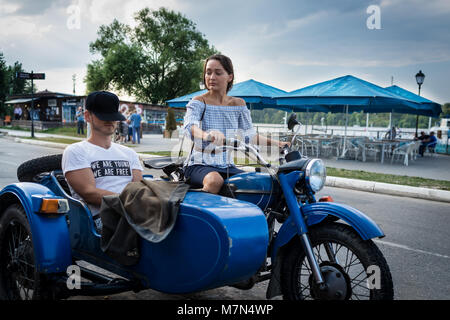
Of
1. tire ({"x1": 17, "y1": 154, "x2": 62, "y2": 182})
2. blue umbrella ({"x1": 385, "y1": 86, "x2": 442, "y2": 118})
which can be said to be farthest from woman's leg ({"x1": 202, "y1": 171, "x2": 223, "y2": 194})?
blue umbrella ({"x1": 385, "y1": 86, "x2": 442, "y2": 118})

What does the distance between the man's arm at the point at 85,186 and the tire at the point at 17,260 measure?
1.17 feet

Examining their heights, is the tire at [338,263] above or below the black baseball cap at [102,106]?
below

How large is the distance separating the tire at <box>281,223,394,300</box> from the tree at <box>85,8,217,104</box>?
154ft

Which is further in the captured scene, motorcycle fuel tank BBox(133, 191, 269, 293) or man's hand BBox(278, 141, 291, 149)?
man's hand BBox(278, 141, 291, 149)

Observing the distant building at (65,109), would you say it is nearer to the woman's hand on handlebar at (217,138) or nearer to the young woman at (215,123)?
the young woman at (215,123)

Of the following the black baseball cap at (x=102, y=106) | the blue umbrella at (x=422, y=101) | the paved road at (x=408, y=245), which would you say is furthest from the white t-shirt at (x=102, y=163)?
the blue umbrella at (x=422, y=101)

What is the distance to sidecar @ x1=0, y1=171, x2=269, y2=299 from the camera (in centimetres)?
191

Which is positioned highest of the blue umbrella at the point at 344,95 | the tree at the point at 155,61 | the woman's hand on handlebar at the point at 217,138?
the tree at the point at 155,61

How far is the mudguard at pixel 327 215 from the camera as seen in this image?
7.18ft

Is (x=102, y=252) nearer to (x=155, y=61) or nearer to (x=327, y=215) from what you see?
(x=327, y=215)

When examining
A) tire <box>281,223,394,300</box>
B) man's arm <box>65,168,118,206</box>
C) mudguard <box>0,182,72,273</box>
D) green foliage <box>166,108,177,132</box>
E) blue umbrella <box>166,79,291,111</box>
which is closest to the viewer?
tire <box>281,223,394,300</box>

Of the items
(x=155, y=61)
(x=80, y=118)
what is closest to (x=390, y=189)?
(x=80, y=118)

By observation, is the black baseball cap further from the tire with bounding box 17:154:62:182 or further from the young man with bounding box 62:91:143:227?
the tire with bounding box 17:154:62:182

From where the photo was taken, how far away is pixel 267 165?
2.41 m
